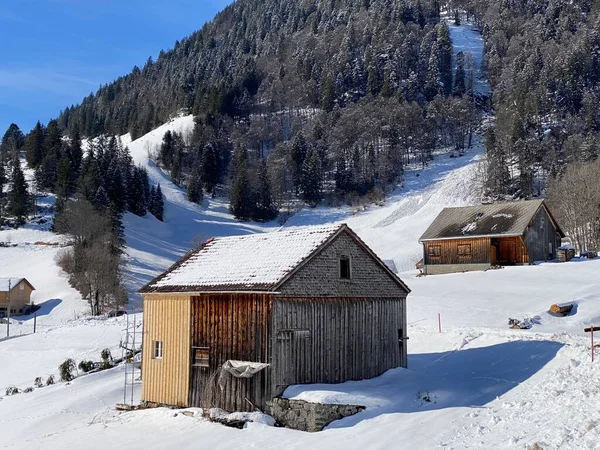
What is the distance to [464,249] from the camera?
178 feet

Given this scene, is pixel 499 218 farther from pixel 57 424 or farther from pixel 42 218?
pixel 42 218

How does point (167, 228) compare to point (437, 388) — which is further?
point (167, 228)

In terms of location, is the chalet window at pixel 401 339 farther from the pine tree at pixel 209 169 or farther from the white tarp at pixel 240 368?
the pine tree at pixel 209 169

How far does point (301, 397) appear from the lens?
67.1 feet

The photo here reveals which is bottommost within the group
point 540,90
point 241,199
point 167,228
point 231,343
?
point 231,343

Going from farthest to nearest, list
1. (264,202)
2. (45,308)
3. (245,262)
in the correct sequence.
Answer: (264,202), (45,308), (245,262)

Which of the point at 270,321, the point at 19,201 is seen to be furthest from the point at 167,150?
the point at 270,321

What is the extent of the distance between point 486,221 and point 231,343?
37.3 metres

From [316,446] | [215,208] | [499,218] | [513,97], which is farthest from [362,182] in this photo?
[316,446]

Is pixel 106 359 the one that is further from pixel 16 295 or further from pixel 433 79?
pixel 433 79

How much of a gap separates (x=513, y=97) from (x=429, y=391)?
414 feet

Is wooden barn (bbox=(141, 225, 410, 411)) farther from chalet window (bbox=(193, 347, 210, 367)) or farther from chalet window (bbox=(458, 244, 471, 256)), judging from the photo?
chalet window (bbox=(458, 244, 471, 256))

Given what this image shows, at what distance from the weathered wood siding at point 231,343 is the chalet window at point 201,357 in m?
0.12

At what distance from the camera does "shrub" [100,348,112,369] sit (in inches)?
1222
